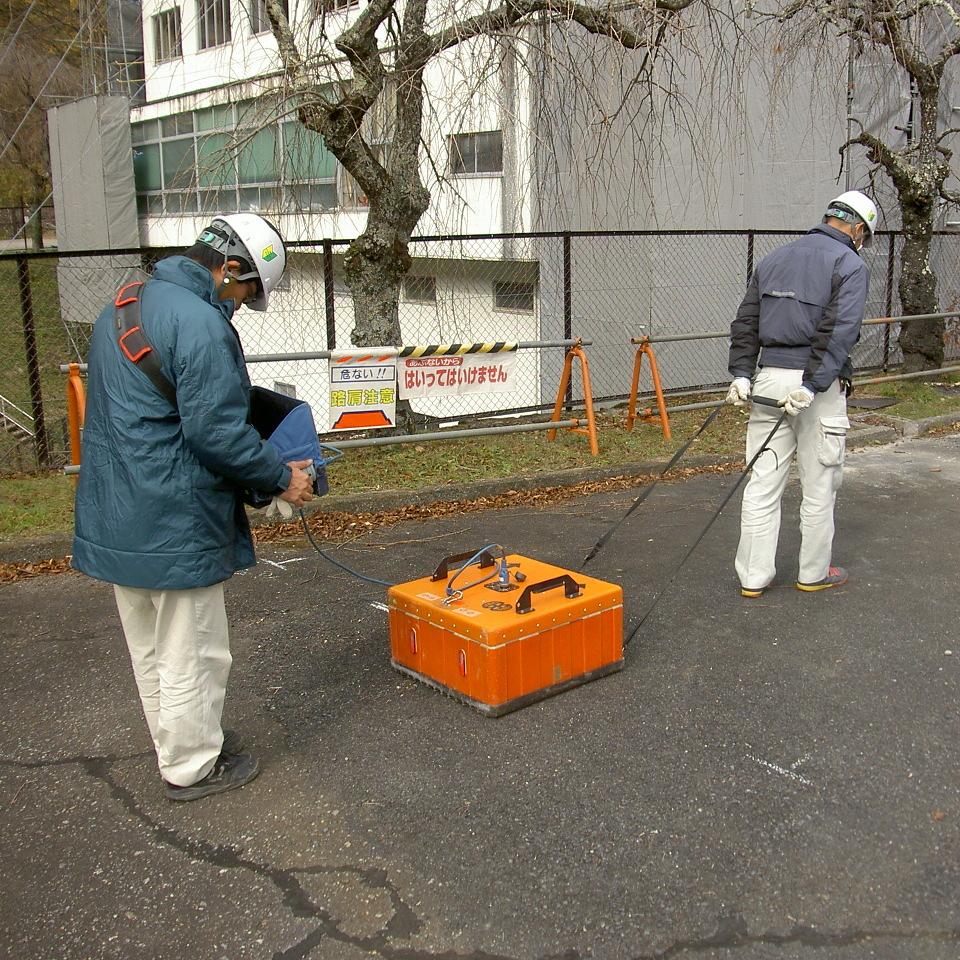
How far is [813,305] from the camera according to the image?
5.12 meters

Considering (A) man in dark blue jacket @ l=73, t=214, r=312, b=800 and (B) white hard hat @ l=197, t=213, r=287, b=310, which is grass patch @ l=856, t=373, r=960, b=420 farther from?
(A) man in dark blue jacket @ l=73, t=214, r=312, b=800

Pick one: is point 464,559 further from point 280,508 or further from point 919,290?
point 919,290

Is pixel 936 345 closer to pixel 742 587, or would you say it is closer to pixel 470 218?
pixel 470 218

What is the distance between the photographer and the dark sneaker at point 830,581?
18.2 feet

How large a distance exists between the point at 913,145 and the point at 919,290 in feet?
5.87

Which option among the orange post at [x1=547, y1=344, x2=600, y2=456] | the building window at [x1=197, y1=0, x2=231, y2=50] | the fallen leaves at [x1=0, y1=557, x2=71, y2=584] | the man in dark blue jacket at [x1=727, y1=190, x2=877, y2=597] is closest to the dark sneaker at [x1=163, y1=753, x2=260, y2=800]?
the man in dark blue jacket at [x1=727, y1=190, x2=877, y2=597]

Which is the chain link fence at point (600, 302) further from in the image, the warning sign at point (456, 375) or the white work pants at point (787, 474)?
the white work pants at point (787, 474)

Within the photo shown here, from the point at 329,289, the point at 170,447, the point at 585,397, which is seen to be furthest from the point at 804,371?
the point at 329,289

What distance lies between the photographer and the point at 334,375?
26.3 feet

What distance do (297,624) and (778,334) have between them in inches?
120

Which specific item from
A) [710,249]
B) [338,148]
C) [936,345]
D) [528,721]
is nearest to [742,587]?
[528,721]

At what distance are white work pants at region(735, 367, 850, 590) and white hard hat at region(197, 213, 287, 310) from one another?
2943 millimetres

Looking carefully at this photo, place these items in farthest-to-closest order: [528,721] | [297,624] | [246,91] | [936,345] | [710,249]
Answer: [710,249] → [936,345] → [246,91] → [297,624] → [528,721]

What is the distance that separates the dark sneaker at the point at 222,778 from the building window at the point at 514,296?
431 inches
